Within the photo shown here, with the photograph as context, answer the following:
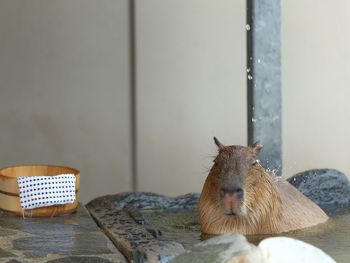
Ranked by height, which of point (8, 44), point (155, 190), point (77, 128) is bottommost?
point (155, 190)

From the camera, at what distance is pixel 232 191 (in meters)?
4.99

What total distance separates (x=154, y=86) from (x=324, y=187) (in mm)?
2596

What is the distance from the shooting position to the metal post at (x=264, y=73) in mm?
5637

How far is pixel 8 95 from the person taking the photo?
8500 millimetres

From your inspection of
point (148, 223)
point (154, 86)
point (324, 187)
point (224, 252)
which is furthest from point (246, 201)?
point (154, 86)

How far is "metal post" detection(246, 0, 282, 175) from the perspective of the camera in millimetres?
5637

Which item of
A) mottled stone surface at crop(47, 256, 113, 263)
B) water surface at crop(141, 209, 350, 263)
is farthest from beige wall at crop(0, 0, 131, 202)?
mottled stone surface at crop(47, 256, 113, 263)

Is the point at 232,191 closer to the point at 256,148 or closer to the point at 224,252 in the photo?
the point at 256,148

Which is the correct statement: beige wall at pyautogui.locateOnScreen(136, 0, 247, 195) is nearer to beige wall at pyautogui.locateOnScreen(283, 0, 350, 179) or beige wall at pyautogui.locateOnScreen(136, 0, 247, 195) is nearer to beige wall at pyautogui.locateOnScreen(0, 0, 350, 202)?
beige wall at pyautogui.locateOnScreen(0, 0, 350, 202)

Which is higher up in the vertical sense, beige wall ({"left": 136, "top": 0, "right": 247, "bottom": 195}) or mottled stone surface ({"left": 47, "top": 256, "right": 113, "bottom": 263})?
beige wall ({"left": 136, "top": 0, "right": 247, "bottom": 195})

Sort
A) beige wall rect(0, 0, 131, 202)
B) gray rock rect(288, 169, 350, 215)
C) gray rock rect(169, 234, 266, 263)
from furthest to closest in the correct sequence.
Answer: beige wall rect(0, 0, 131, 202)
gray rock rect(288, 169, 350, 215)
gray rock rect(169, 234, 266, 263)

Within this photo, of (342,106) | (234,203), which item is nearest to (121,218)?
(234,203)

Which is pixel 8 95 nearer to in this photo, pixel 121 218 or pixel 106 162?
pixel 106 162

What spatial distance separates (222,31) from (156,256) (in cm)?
446
